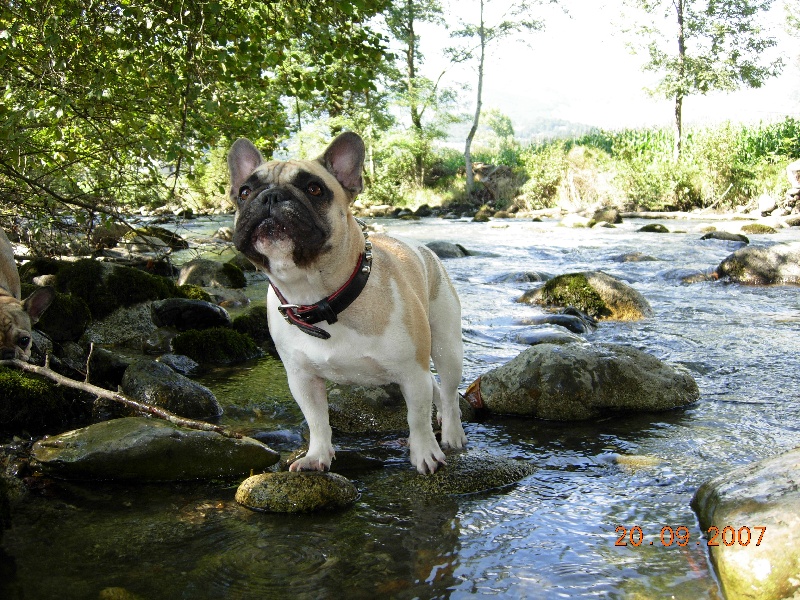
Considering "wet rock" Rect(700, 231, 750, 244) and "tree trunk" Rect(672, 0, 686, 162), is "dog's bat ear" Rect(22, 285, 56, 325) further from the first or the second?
"tree trunk" Rect(672, 0, 686, 162)

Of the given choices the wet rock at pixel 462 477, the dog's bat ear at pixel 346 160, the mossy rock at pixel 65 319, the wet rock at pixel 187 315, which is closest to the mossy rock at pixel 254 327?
the wet rock at pixel 187 315

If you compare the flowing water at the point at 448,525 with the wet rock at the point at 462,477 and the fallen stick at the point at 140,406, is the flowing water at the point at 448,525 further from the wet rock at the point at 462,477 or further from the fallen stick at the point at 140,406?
the fallen stick at the point at 140,406

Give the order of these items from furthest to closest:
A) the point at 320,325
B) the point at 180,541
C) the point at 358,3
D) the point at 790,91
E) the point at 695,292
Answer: the point at 790,91 → the point at 695,292 → the point at 358,3 → the point at 320,325 → the point at 180,541

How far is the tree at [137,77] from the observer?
21.9 feet

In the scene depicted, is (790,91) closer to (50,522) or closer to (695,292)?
(695,292)

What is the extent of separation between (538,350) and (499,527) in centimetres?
269

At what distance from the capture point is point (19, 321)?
6141mm

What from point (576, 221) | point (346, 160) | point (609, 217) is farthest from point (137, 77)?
point (609, 217)

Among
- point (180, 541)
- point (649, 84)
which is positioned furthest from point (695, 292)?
point (649, 84)

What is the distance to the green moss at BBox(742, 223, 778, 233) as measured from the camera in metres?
22.1

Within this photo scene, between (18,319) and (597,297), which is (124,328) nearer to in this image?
(18,319)

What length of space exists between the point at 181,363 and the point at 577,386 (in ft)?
13.8

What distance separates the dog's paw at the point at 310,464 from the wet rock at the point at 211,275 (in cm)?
911

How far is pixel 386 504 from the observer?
4.39 meters
